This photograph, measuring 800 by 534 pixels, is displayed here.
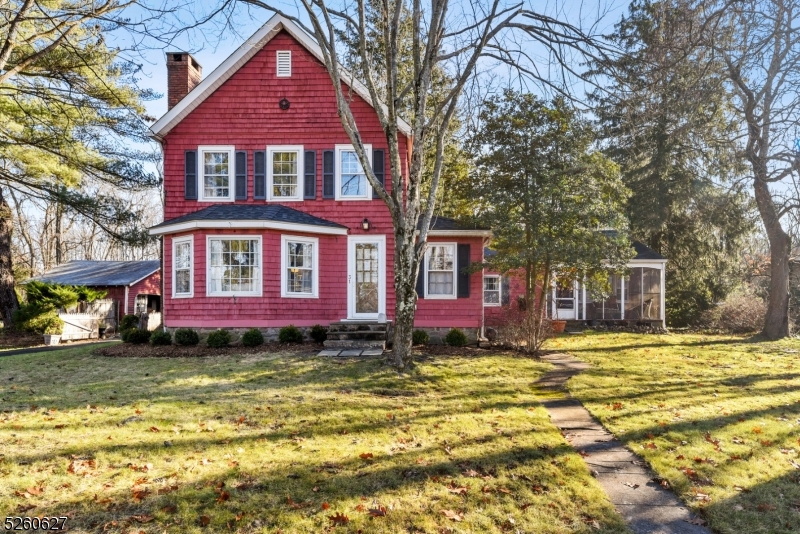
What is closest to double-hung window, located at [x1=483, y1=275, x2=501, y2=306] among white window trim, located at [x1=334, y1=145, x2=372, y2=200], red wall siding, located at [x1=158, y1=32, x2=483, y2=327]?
red wall siding, located at [x1=158, y1=32, x2=483, y2=327]

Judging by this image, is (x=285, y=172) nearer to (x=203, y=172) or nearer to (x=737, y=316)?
(x=203, y=172)

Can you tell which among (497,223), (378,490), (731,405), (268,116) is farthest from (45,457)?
(268,116)

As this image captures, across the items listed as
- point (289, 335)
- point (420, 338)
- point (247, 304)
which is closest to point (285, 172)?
point (247, 304)

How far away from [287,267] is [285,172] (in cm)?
292

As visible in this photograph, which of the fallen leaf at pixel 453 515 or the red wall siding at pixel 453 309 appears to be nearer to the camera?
the fallen leaf at pixel 453 515

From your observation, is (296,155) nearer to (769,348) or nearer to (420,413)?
(420,413)

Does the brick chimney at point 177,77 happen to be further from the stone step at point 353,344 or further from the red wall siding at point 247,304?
the stone step at point 353,344

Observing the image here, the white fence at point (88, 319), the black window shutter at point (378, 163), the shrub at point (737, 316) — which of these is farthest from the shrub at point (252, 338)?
the shrub at point (737, 316)

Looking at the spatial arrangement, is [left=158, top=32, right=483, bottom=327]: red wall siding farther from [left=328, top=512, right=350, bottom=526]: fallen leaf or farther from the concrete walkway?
[left=328, top=512, right=350, bottom=526]: fallen leaf

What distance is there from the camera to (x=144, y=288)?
2464 centimetres

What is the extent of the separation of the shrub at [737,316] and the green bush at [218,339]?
1897cm

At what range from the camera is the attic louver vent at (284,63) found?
1440 cm

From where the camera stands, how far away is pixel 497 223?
42.2 feet

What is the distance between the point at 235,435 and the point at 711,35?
813 cm
